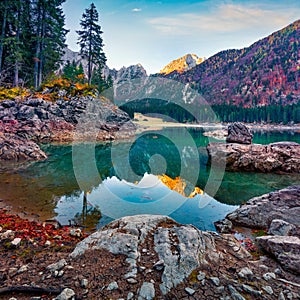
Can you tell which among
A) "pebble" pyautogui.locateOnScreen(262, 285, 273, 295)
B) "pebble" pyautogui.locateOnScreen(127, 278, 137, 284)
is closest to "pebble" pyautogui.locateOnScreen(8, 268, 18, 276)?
"pebble" pyautogui.locateOnScreen(127, 278, 137, 284)

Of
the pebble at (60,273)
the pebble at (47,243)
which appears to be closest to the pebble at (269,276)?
the pebble at (60,273)

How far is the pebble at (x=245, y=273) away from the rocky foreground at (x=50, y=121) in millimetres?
20885

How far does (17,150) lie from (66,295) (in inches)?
798

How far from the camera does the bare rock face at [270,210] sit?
26.6 feet

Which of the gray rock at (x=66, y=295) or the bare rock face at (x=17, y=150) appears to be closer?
the gray rock at (x=66, y=295)

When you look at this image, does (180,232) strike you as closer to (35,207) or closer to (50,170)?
(35,207)

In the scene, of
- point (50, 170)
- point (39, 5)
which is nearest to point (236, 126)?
point (50, 170)

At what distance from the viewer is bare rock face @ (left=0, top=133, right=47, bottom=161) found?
1978cm

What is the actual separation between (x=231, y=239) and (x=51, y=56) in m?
43.9

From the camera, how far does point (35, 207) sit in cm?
963

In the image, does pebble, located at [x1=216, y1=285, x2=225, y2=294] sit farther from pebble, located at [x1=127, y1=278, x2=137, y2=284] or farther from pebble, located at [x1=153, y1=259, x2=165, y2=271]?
Result: pebble, located at [x1=127, y1=278, x2=137, y2=284]

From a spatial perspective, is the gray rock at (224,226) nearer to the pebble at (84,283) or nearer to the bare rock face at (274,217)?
the bare rock face at (274,217)

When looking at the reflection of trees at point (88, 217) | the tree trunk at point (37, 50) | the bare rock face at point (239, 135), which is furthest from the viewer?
the tree trunk at point (37, 50)

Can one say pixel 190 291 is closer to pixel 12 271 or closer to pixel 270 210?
pixel 12 271
